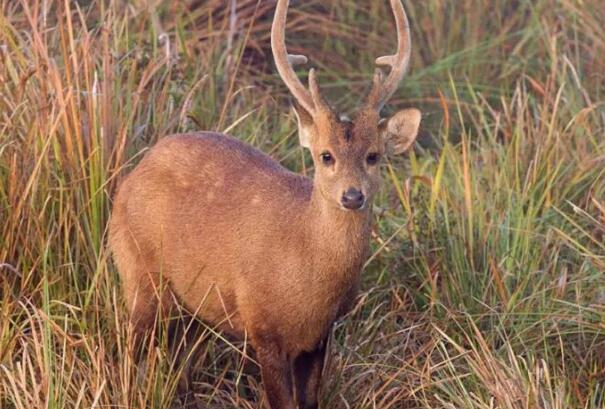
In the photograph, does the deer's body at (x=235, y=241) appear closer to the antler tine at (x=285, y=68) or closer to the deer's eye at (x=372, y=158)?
the deer's eye at (x=372, y=158)

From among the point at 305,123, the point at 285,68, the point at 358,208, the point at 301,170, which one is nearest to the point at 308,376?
the point at 358,208

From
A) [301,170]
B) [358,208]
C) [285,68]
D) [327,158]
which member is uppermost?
[285,68]

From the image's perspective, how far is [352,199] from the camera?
5133 mm

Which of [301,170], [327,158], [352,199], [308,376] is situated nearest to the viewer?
[352,199]

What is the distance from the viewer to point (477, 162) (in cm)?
775

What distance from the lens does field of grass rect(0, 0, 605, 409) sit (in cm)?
544

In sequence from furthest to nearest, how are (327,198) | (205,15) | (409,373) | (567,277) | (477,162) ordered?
1. (205,15)
2. (477,162)
3. (567,277)
4. (409,373)
5. (327,198)

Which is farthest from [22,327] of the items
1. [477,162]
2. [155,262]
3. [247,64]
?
[247,64]

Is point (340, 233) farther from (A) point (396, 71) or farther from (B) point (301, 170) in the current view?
(B) point (301, 170)

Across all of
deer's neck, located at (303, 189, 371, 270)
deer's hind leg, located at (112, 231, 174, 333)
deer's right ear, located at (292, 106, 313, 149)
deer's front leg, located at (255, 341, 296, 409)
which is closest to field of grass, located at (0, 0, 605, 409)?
deer's hind leg, located at (112, 231, 174, 333)

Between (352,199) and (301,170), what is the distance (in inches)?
93.8

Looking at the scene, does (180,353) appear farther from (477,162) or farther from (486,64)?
(486,64)

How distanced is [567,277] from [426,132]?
110 inches

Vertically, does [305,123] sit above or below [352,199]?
above
